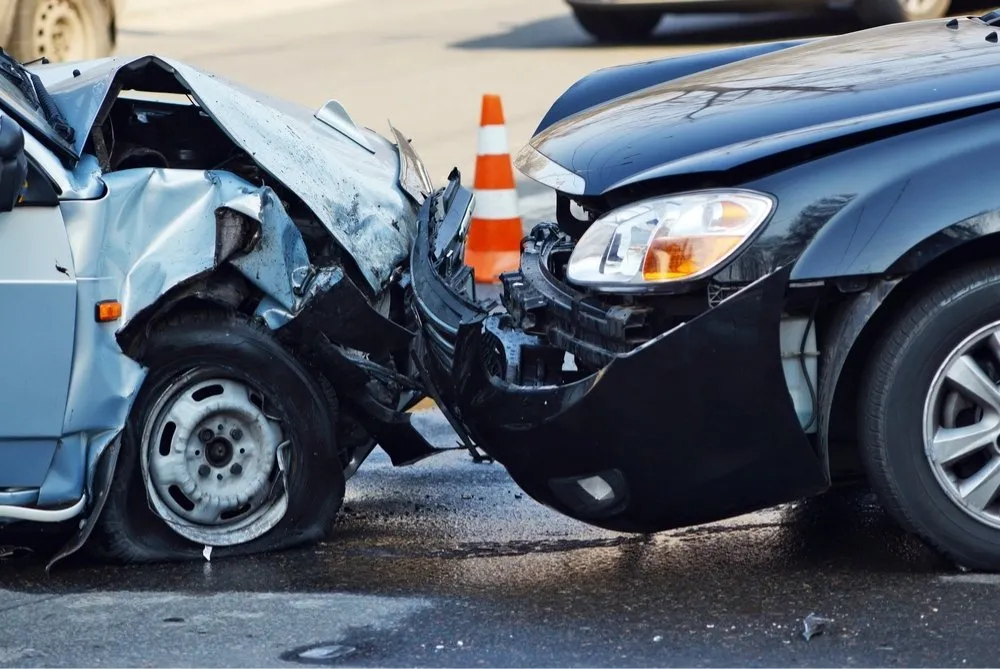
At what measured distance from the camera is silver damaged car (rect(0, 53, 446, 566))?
13.9ft

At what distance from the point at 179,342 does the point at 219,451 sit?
1.08 feet

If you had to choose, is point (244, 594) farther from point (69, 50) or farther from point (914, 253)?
point (69, 50)

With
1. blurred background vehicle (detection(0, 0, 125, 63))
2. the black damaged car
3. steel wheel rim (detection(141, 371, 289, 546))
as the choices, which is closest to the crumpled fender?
steel wheel rim (detection(141, 371, 289, 546))

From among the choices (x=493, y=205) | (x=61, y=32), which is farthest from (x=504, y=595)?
(x=61, y=32)

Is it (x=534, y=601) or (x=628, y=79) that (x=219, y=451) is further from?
(x=628, y=79)

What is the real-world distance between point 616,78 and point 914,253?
179 centimetres

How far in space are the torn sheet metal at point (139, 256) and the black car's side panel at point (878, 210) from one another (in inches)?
53.0

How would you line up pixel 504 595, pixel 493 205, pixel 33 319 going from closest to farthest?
pixel 504 595 < pixel 33 319 < pixel 493 205

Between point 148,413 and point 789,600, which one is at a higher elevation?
point 148,413

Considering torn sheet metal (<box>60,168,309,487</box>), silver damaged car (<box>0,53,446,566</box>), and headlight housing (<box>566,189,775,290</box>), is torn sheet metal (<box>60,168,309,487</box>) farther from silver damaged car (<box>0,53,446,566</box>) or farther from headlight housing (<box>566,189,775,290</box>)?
headlight housing (<box>566,189,775,290</box>)

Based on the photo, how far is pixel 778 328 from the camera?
360 centimetres

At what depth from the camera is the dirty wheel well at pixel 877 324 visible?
3773mm

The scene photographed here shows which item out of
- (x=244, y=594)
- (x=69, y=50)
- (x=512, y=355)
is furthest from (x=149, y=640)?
(x=69, y=50)

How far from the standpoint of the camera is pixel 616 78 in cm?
523
